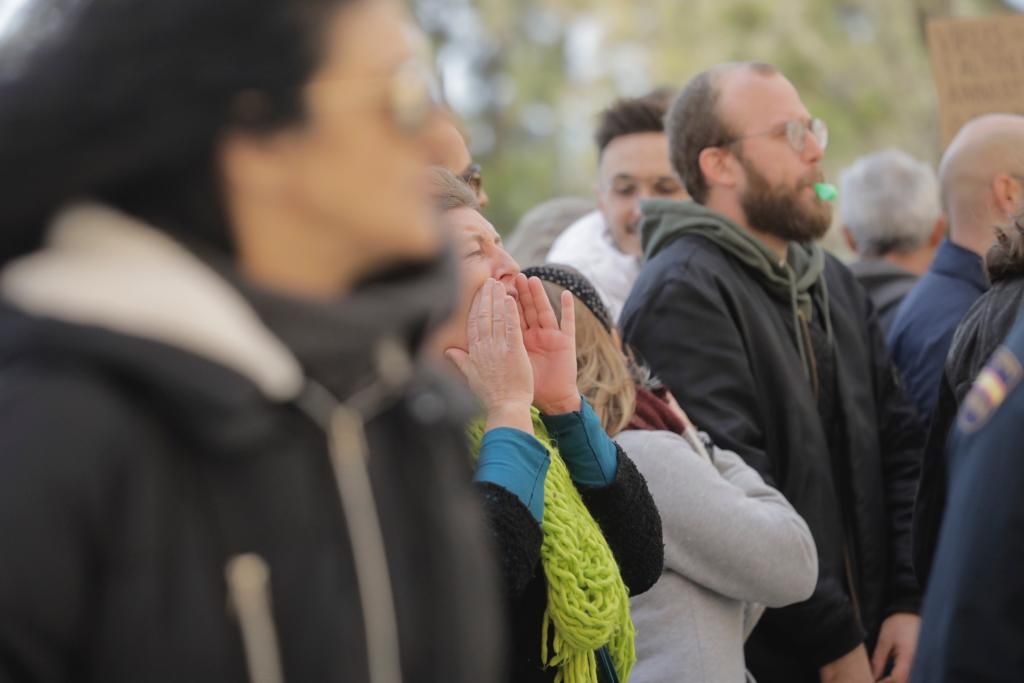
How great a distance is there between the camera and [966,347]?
312 cm

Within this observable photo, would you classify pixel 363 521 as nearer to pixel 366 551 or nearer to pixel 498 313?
pixel 366 551

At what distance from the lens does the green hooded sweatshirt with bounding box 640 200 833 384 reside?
153 inches

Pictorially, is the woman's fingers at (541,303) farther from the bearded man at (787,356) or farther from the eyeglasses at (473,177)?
the bearded man at (787,356)

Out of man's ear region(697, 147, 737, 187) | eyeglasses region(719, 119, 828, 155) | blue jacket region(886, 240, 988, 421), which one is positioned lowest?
blue jacket region(886, 240, 988, 421)

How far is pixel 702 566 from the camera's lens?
2.87 m

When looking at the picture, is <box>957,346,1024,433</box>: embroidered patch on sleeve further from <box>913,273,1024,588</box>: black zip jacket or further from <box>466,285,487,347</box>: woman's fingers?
<box>913,273,1024,588</box>: black zip jacket

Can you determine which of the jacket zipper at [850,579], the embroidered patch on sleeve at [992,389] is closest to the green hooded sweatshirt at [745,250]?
the jacket zipper at [850,579]

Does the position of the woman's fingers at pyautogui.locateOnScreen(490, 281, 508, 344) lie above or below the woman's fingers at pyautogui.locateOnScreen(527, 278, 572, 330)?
above

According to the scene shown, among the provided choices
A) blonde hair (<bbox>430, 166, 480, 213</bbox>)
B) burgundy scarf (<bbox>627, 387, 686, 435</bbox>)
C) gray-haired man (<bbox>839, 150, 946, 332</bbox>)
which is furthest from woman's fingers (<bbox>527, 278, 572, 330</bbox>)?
gray-haired man (<bbox>839, 150, 946, 332</bbox>)

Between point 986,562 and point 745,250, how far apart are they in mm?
2339

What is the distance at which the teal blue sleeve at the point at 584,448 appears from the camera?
8.16 feet

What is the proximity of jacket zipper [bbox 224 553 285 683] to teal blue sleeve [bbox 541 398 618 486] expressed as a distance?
1297 millimetres

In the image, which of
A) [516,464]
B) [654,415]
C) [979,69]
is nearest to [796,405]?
[654,415]

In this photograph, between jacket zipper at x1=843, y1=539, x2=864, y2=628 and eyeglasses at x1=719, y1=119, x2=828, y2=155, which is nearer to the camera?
jacket zipper at x1=843, y1=539, x2=864, y2=628
